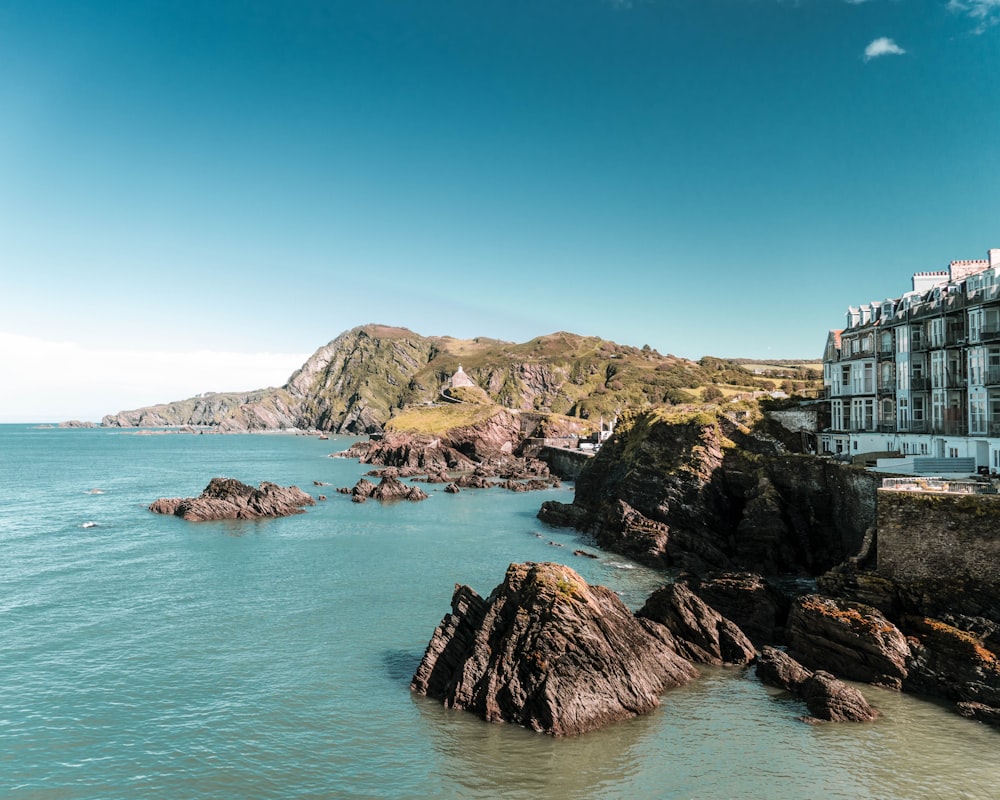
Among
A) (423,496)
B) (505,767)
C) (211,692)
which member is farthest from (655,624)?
(423,496)

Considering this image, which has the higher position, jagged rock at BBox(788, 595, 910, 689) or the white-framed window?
the white-framed window

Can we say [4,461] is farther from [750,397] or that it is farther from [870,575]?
[870,575]

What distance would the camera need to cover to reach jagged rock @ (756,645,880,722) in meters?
22.6

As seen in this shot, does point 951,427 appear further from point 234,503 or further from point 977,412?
point 234,503

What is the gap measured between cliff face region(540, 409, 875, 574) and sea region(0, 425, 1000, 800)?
510 cm

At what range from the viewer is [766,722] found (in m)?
22.5

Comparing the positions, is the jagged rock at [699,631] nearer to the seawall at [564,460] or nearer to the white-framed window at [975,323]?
the white-framed window at [975,323]

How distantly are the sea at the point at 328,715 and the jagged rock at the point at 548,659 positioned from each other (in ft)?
2.18

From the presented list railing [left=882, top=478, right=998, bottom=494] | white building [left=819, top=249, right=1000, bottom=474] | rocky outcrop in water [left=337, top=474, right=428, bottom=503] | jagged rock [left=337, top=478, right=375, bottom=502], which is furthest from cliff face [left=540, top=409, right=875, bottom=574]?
jagged rock [left=337, top=478, right=375, bottom=502]

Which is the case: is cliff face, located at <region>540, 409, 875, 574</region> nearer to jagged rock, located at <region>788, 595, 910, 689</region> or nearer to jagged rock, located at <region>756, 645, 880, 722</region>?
jagged rock, located at <region>788, 595, 910, 689</region>

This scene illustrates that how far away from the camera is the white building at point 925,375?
37.9 meters

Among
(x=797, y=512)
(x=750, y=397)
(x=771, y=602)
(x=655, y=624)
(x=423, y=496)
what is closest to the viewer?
(x=655, y=624)

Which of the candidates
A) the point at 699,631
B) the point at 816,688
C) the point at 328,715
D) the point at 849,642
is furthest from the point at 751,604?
the point at 328,715

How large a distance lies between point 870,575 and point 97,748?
101 feet
